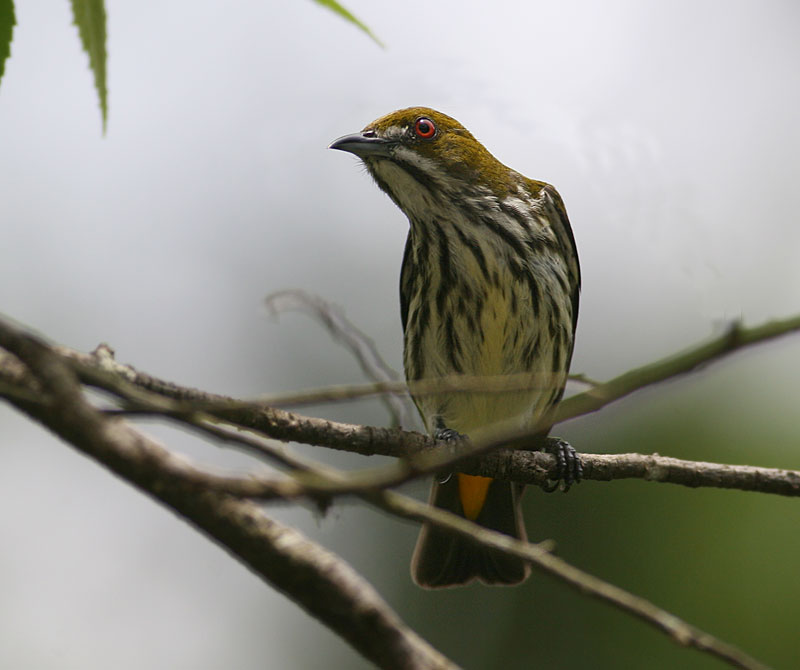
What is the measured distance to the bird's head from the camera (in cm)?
440

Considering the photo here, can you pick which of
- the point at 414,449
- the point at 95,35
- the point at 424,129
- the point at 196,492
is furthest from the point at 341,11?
the point at 424,129

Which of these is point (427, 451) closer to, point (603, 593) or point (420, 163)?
point (420, 163)

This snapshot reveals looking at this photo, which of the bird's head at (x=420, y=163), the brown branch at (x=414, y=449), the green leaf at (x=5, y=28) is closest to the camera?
the green leaf at (x=5, y=28)

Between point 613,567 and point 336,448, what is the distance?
4.66 metres

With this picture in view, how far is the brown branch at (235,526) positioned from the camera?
1155 mm

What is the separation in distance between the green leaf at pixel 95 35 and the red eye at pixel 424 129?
2.83 meters

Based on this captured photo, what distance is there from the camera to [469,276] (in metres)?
4.25

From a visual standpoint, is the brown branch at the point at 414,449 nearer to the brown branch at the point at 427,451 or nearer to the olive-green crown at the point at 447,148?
the brown branch at the point at 427,451

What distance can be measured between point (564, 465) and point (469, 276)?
1042mm

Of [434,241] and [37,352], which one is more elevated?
[434,241]

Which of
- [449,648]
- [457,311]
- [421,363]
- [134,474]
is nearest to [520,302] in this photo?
[457,311]

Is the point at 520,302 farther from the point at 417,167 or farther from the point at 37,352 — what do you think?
the point at 37,352

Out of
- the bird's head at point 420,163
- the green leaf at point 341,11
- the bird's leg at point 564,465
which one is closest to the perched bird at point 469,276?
the bird's head at point 420,163

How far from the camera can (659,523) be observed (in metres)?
6.86
